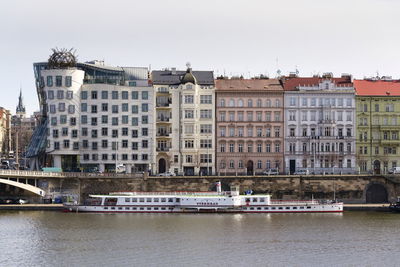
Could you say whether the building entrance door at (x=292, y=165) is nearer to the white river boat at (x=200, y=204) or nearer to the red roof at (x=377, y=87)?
the red roof at (x=377, y=87)

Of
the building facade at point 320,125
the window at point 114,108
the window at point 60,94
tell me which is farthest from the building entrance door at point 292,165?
the window at point 60,94

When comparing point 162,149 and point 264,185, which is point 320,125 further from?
point 162,149

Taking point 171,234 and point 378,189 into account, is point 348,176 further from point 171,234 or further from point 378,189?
point 171,234

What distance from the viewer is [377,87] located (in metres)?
140

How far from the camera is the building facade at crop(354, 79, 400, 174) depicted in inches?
5359

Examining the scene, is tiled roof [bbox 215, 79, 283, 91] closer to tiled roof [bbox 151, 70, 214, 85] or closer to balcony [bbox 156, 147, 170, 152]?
tiled roof [bbox 151, 70, 214, 85]

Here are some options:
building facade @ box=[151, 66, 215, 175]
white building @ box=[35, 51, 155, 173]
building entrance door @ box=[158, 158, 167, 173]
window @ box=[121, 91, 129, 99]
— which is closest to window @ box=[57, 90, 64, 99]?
white building @ box=[35, 51, 155, 173]

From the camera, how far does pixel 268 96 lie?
13638cm

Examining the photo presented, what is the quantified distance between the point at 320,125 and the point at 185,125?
76.3 ft

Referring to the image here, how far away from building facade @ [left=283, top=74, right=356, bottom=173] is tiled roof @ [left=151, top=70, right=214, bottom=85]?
538 inches

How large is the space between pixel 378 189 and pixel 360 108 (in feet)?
64.9

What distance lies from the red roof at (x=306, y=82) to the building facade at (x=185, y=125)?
13666mm

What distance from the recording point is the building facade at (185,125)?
441ft

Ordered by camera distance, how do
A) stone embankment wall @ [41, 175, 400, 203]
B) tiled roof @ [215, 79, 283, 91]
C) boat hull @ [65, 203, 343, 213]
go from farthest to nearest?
tiled roof @ [215, 79, 283, 91]
stone embankment wall @ [41, 175, 400, 203]
boat hull @ [65, 203, 343, 213]
